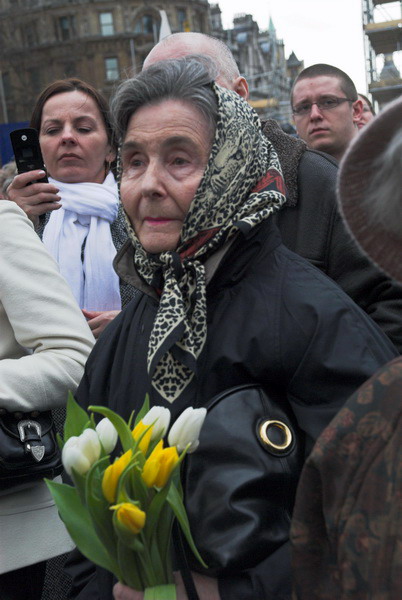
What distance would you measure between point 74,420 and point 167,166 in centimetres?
74

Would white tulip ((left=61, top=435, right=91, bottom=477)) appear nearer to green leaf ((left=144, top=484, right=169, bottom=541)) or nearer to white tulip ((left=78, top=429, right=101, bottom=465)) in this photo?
white tulip ((left=78, top=429, right=101, bottom=465))

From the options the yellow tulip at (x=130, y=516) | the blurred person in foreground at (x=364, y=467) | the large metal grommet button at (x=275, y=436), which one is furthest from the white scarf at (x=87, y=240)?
the blurred person in foreground at (x=364, y=467)

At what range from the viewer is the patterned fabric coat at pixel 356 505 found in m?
1.37

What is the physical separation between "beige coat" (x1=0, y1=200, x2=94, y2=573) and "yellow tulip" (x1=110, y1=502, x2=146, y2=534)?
1.02 m

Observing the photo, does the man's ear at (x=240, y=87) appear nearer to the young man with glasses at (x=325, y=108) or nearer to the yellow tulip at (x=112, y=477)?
the young man with glasses at (x=325, y=108)

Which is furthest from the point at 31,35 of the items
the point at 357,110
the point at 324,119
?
the point at 324,119

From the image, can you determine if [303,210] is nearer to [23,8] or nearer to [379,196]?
[379,196]

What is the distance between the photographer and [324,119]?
5.10m

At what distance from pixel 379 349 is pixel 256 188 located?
1.79 feet

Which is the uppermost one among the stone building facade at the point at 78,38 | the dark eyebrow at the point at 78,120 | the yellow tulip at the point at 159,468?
the dark eyebrow at the point at 78,120

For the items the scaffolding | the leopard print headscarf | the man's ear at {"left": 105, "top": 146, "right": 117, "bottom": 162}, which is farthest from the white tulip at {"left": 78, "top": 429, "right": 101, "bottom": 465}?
the scaffolding

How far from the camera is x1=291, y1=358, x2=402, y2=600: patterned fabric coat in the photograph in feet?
4.48

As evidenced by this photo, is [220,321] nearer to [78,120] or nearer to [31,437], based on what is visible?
[31,437]

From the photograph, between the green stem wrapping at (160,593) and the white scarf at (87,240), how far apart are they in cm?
194
